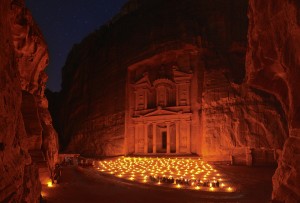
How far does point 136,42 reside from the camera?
34.2 m

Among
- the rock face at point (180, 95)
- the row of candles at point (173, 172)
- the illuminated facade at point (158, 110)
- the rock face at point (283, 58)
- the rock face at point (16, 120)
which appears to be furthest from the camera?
the illuminated facade at point (158, 110)

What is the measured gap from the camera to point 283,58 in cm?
853

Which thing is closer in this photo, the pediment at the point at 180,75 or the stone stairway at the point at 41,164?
the stone stairway at the point at 41,164

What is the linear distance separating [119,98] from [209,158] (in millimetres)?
12526

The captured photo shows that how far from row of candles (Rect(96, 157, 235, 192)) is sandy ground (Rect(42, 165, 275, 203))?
105 cm

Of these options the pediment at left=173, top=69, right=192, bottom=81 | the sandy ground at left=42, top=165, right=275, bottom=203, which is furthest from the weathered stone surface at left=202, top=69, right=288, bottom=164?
the sandy ground at left=42, top=165, right=275, bottom=203

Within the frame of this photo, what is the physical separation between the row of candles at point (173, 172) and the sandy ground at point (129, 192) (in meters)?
1.05

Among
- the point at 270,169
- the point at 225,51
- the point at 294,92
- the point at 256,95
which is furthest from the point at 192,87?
the point at 294,92

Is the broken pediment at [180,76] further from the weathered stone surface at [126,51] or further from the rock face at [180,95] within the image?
the weathered stone surface at [126,51]

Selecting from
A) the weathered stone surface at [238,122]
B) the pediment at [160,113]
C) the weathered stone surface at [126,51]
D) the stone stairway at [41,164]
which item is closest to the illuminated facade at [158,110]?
the pediment at [160,113]

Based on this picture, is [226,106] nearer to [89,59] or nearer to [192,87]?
[192,87]

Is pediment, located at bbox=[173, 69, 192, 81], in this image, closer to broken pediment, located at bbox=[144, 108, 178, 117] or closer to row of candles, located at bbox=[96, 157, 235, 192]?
broken pediment, located at bbox=[144, 108, 178, 117]

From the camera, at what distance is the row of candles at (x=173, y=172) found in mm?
16070

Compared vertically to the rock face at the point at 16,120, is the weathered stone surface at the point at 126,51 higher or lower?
higher
